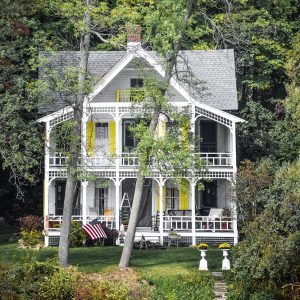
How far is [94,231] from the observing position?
3550 centimetres

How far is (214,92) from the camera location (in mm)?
39969

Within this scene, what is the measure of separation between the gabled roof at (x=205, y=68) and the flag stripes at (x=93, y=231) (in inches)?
232

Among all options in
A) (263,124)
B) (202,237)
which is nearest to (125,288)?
(202,237)

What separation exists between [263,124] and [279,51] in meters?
4.16

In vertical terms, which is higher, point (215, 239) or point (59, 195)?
point (59, 195)

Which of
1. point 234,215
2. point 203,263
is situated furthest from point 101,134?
point 203,263

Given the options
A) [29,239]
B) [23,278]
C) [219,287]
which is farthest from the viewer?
[29,239]

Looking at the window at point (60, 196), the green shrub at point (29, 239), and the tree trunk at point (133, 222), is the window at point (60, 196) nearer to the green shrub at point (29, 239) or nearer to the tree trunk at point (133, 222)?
the green shrub at point (29, 239)

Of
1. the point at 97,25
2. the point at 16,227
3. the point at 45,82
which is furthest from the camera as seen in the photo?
the point at 16,227

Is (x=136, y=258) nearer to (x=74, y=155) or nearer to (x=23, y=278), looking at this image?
(x=74, y=155)

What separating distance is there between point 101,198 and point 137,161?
367 centimetres

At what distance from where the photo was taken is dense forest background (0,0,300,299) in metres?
29.3

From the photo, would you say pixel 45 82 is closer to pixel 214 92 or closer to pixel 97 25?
pixel 97 25

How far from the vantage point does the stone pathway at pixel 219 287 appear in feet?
95.0
